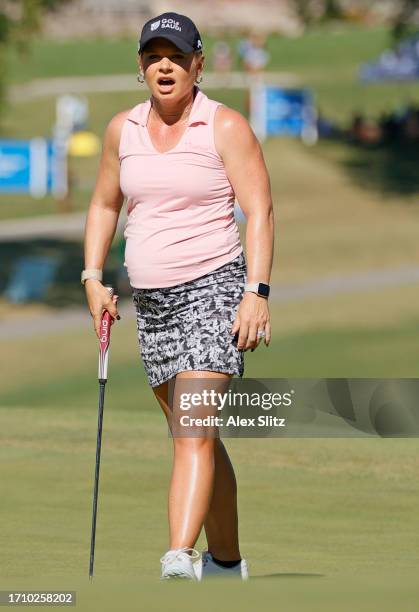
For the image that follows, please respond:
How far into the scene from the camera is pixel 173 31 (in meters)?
6.20

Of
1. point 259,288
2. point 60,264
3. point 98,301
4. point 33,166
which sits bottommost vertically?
point 259,288

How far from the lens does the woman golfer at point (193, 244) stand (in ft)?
20.3

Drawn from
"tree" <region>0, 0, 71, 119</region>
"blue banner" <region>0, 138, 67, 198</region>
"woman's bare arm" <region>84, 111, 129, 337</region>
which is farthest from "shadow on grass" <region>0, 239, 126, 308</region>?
"woman's bare arm" <region>84, 111, 129, 337</region>

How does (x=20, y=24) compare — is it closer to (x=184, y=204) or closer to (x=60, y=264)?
(x=60, y=264)

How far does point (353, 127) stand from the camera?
59750 millimetres

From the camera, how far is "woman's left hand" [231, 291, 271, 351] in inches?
241

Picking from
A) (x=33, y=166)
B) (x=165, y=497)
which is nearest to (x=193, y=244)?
(x=165, y=497)

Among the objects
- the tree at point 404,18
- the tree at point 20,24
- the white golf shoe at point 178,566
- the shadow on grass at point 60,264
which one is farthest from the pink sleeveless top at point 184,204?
the tree at point 404,18

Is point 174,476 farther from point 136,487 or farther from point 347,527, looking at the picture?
point 136,487

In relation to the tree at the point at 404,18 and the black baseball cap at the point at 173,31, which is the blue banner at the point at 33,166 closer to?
the tree at the point at 404,18

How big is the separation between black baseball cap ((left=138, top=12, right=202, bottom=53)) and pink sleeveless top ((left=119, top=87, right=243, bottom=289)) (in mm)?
220

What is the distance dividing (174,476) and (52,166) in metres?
37.2

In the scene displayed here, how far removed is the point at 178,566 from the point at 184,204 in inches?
53.0

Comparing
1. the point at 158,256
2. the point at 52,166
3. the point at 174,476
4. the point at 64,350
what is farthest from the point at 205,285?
the point at 52,166
